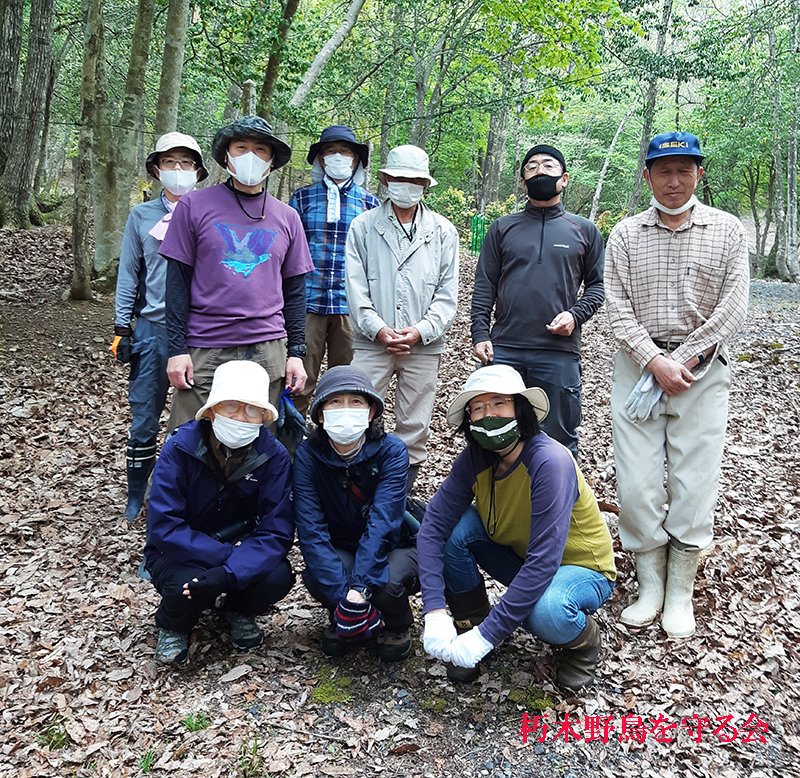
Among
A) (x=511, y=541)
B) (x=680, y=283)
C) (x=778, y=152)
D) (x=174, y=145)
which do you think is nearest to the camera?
(x=511, y=541)

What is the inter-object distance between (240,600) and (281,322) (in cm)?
168

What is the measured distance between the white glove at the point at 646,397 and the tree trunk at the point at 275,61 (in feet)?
28.6

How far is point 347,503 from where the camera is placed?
3.66 meters

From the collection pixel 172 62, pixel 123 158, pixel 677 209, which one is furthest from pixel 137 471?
pixel 172 62

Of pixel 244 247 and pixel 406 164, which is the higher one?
pixel 406 164

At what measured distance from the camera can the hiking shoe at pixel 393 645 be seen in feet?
11.7

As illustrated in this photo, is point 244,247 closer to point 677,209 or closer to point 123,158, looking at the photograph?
Result: point 677,209

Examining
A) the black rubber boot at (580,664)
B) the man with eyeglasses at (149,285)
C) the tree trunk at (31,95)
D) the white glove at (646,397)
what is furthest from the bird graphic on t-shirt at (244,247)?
the tree trunk at (31,95)

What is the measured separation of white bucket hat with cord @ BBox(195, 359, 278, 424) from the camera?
11.4ft

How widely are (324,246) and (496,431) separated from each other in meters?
2.54

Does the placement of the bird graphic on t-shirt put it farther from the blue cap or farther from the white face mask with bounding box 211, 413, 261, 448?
the blue cap

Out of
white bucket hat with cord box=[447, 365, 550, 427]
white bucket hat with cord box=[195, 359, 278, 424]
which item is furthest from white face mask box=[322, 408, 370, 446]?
white bucket hat with cord box=[447, 365, 550, 427]

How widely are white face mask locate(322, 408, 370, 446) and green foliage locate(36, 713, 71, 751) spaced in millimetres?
1856

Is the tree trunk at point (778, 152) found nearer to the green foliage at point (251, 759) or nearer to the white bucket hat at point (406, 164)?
the white bucket hat at point (406, 164)
